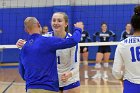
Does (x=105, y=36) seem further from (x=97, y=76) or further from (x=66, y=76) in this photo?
(x=66, y=76)

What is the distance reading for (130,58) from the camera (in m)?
2.68

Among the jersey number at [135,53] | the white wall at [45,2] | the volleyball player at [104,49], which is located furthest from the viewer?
the white wall at [45,2]

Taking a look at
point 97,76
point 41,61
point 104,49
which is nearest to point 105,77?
point 97,76

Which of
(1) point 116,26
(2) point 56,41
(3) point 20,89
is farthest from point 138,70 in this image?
(1) point 116,26

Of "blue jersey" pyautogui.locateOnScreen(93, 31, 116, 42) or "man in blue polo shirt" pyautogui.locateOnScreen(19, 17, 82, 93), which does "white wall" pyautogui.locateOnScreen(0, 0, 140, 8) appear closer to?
"blue jersey" pyautogui.locateOnScreen(93, 31, 116, 42)

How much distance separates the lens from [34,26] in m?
2.74

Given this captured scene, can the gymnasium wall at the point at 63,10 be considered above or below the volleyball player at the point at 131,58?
above

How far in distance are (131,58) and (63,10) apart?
8.72 m

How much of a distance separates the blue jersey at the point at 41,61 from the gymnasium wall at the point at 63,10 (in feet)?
27.6

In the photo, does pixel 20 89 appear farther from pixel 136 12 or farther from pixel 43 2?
pixel 43 2

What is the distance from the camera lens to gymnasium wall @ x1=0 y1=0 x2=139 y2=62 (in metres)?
11.1

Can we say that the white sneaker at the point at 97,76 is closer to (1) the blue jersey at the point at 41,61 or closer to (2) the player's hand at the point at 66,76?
(2) the player's hand at the point at 66,76

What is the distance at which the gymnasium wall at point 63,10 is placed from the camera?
11.1 metres

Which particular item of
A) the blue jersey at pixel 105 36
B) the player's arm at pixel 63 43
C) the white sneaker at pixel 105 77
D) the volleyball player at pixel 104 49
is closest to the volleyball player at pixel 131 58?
the player's arm at pixel 63 43
